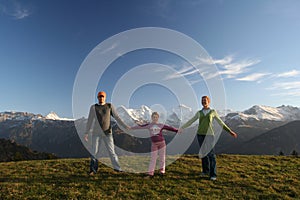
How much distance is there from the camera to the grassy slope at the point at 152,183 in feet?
34.2

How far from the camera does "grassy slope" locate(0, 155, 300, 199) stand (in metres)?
10.4

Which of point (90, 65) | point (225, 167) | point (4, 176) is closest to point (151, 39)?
point (90, 65)

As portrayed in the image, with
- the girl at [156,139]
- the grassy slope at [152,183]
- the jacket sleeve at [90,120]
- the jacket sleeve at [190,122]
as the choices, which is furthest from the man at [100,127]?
the jacket sleeve at [190,122]

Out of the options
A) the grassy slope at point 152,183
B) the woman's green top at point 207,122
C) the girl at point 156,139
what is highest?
the woman's green top at point 207,122

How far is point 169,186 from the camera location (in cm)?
1145

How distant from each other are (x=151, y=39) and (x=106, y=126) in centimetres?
832

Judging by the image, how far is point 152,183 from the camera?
11727 mm

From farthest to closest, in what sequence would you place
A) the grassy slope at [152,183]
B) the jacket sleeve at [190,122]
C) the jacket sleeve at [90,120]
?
the jacket sleeve at [190,122] → the jacket sleeve at [90,120] → the grassy slope at [152,183]

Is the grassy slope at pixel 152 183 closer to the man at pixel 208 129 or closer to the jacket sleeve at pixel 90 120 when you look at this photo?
the man at pixel 208 129

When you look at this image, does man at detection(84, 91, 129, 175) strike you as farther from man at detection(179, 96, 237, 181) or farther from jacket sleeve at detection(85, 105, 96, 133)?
man at detection(179, 96, 237, 181)

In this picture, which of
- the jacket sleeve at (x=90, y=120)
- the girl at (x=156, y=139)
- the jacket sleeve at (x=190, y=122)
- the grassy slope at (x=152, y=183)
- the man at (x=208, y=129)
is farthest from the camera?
the jacket sleeve at (x=190, y=122)

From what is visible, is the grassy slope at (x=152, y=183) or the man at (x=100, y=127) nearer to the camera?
the grassy slope at (x=152, y=183)

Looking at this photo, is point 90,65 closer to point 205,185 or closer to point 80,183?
point 80,183

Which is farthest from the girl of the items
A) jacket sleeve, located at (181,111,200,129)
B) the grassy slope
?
the grassy slope
